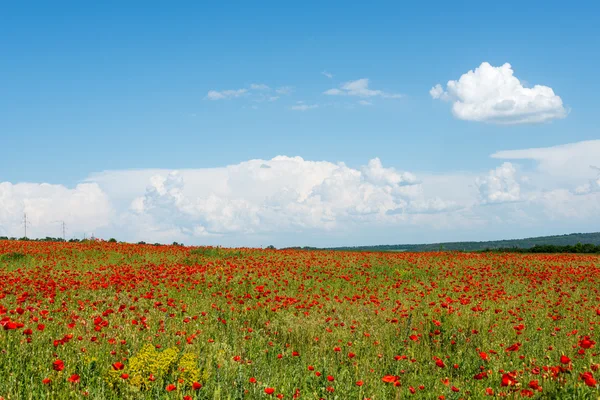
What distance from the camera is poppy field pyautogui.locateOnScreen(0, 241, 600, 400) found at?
556cm

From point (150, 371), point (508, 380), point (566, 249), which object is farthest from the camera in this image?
point (566, 249)

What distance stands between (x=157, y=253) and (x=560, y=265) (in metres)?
19.1

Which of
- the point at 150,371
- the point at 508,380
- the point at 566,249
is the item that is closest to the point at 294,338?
the point at 150,371

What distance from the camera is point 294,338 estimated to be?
882cm

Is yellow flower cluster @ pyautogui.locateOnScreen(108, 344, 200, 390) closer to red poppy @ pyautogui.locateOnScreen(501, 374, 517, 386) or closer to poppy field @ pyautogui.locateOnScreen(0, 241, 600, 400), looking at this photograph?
poppy field @ pyautogui.locateOnScreen(0, 241, 600, 400)

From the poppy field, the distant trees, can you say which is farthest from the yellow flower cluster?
the distant trees

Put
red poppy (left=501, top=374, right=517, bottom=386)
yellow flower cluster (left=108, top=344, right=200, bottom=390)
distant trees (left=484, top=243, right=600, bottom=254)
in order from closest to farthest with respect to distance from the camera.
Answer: red poppy (left=501, top=374, right=517, bottom=386) < yellow flower cluster (left=108, top=344, right=200, bottom=390) < distant trees (left=484, top=243, right=600, bottom=254)

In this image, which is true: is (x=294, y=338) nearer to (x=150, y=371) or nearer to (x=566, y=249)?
(x=150, y=371)

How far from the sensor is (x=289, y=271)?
17.0m

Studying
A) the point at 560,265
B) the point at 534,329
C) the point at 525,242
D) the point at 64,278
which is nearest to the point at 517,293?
the point at 534,329

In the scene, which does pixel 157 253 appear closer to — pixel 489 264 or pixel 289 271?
pixel 289 271

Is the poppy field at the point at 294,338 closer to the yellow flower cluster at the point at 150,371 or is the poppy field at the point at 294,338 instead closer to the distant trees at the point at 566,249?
the yellow flower cluster at the point at 150,371

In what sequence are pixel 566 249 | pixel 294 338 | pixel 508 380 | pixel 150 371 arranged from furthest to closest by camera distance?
pixel 566 249
pixel 294 338
pixel 150 371
pixel 508 380

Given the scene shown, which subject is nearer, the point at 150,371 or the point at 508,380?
the point at 508,380
